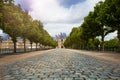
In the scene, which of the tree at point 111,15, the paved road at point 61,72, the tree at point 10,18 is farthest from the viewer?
the tree at point 111,15

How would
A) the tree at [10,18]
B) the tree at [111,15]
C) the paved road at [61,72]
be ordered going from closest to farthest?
the paved road at [61,72] → the tree at [10,18] → the tree at [111,15]

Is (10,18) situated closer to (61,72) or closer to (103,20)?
(103,20)

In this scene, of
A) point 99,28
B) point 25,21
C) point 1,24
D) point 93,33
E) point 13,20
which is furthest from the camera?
point 93,33

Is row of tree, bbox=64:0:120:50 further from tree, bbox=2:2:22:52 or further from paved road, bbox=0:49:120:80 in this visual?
paved road, bbox=0:49:120:80

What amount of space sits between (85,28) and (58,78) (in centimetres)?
6833

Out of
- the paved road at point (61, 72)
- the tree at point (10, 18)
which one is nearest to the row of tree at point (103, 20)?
the tree at point (10, 18)

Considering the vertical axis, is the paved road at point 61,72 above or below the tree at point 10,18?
below

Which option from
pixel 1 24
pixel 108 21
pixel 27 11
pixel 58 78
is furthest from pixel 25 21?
pixel 58 78

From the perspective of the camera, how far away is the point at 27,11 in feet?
226

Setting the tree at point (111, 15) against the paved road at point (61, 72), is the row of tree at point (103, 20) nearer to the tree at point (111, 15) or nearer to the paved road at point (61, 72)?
the tree at point (111, 15)

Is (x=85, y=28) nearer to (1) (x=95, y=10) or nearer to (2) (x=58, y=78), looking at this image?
(1) (x=95, y=10)

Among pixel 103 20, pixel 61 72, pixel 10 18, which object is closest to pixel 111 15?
pixel 103 20

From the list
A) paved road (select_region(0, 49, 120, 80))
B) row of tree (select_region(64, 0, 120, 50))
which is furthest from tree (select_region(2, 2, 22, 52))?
paved road (select_region(0, 49, 120, 80))

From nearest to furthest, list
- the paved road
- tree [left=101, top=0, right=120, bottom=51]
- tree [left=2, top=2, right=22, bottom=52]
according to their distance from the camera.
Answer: the paved road → tree [left=2, top=2, right=22, bottom=52] → tree [left=101, top=0, right=120, bottom=51]
